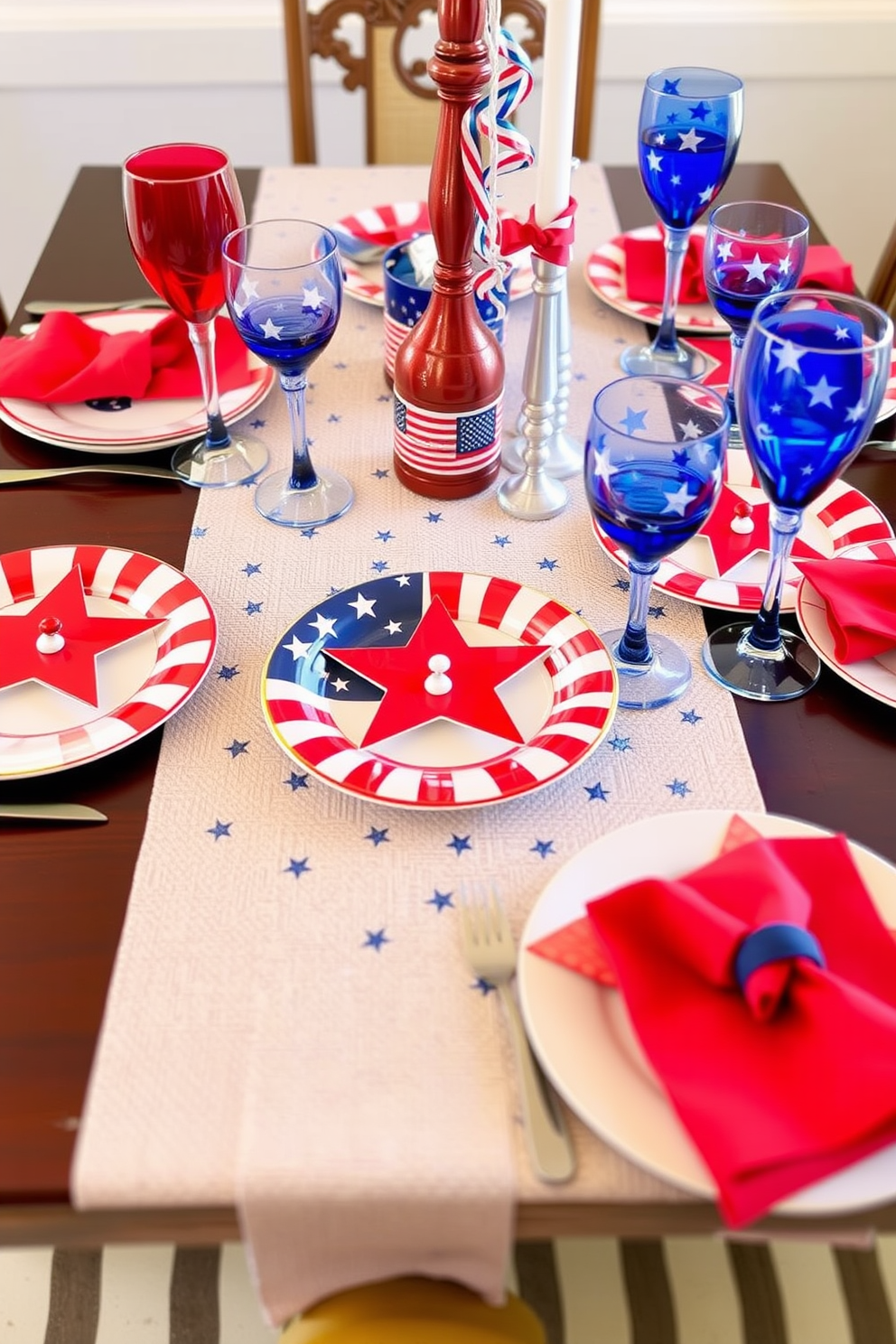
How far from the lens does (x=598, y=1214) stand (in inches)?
21.7

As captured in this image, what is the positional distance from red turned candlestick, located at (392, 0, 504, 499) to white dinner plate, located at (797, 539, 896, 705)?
29cm

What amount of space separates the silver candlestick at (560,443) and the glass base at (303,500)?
148 mm

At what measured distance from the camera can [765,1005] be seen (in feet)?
1.90

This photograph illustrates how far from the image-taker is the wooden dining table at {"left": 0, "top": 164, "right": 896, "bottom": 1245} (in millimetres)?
557

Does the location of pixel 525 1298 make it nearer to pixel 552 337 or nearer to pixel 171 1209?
pixel 171 1209

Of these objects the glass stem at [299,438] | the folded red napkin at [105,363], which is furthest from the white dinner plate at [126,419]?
the glass stem at [299,438]

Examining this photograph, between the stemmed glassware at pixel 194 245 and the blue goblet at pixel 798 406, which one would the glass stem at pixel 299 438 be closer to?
the stemmed glassware at pixel 194 245

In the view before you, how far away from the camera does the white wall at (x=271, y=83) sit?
213 centimetres

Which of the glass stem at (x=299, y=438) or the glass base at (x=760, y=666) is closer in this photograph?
the glass base at (x=760, y=666)

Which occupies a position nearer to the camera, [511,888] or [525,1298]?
[511,888]

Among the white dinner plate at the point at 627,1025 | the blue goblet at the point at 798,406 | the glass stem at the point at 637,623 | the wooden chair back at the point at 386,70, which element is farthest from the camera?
the wooden chair back at the point at 386,70

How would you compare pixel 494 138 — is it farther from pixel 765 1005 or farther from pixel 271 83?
pixel 271 83

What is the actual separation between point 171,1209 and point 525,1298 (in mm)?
511

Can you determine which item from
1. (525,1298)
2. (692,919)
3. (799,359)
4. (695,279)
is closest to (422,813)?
(692,919)
